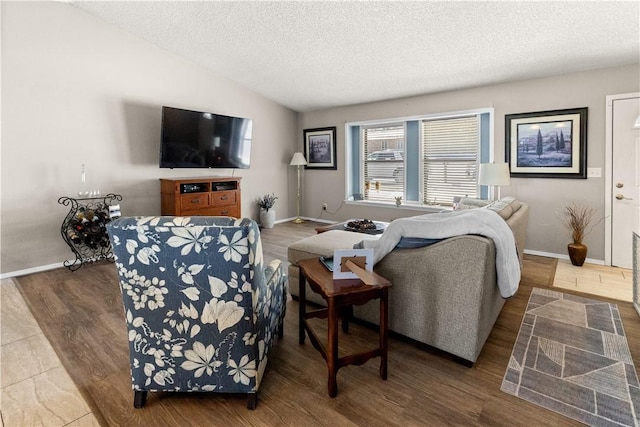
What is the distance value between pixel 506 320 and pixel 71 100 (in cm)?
493

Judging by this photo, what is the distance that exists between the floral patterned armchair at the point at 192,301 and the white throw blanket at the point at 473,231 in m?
0.93

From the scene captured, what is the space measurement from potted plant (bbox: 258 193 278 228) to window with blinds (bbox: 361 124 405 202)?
1767 mm

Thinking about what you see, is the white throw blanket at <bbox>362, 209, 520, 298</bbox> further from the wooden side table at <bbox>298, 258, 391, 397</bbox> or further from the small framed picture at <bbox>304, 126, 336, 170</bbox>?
the small framed picture at <bbox>304, 126, 336, 170</bbox>

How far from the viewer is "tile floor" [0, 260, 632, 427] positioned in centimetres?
158

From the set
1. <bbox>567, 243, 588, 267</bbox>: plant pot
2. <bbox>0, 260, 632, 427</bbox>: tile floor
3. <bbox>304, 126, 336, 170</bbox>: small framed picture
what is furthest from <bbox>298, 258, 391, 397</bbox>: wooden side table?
<bbox>304, 126, 336, 170</bbox>: small framed picture

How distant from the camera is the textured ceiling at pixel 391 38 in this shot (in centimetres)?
301

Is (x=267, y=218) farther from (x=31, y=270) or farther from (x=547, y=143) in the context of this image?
(x=547, y=143)

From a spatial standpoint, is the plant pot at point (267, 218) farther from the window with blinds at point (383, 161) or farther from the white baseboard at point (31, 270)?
the white baseboard at point (31, 270)

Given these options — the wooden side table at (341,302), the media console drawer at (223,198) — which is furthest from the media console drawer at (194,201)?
the wooden side table at (341,302)

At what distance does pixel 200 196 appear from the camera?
4.84 m

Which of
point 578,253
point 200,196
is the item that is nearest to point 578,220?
point 578,253

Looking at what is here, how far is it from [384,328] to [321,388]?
45 cm

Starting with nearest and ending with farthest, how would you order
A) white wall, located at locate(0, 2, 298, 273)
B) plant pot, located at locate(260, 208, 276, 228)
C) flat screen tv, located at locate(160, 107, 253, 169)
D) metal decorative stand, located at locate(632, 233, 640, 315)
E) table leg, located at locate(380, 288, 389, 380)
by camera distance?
1. table leg, located at locate(380, 288, 389, 380)
2. metal decorative stand, located at locate(632, 233, 640, 315)
3. white wall, located at locate(0, 2, 298, 273)
4. flat screen tv, located at locate(160, 107, 253, 169)
5. plant pot, located at locate(260, 208, 276, 228)

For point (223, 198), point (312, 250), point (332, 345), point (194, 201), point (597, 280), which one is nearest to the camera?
point (332, 345)
